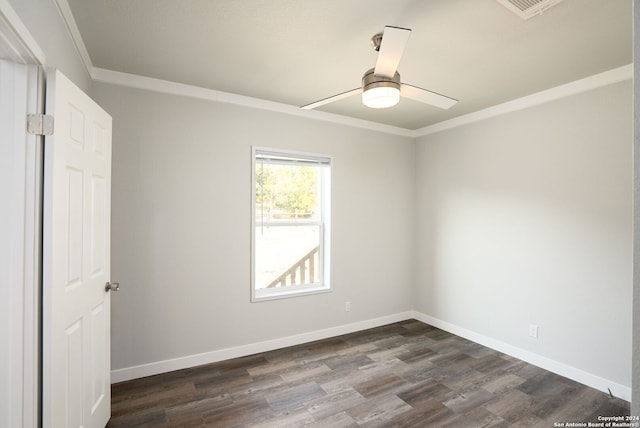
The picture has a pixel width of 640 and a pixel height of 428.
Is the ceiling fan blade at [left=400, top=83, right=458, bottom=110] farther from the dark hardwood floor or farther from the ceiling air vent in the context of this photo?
the dark hardwood floor

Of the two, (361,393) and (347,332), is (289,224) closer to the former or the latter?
(347,332)

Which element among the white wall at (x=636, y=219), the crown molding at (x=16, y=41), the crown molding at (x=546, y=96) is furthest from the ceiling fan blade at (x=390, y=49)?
the crown molding at (x=546, y=96)

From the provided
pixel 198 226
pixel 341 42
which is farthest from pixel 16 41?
pixel 198 226

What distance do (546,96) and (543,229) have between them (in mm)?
1255

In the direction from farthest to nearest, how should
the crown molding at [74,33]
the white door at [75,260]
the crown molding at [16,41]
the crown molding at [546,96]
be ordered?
1. the crown molding at [546,96]
2. the crown molding at [74,33]
3. the white door at [75,260]
4. the crown molding at [16,41]

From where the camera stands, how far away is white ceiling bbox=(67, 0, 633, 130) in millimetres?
1800

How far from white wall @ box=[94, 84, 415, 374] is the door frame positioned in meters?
1.37

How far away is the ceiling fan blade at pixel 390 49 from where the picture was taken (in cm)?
148

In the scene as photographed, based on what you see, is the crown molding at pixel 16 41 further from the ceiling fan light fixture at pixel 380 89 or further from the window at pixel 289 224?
the window at pixel 289 224

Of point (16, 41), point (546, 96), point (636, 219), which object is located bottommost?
point (636, 219)

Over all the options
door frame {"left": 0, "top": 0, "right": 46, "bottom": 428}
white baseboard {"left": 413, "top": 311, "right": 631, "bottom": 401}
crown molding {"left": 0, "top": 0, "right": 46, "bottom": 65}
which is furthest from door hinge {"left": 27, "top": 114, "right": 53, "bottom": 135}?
white baseboard {"left": 413, "top": 311, "right": 631, "bottom": 401}

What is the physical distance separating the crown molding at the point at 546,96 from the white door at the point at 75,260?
11.6 ft

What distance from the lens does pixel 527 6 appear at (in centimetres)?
170

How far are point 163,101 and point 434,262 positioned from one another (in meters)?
3.57
